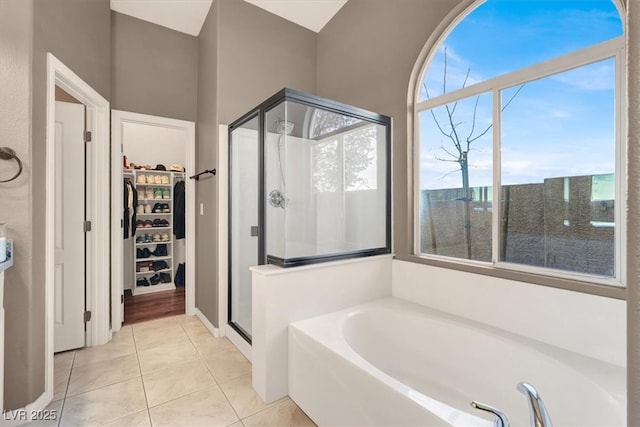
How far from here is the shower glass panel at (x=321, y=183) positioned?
2.26m

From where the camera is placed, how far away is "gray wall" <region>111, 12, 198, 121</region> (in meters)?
3.02

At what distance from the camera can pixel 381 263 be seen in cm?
247

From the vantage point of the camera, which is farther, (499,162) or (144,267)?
(144,267)

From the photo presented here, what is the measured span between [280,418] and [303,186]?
1603 mm

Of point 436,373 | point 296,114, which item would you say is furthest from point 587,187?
point 296,114

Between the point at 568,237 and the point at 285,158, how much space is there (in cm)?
188

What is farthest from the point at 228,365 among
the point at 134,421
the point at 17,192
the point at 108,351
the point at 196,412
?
the point at 17,192

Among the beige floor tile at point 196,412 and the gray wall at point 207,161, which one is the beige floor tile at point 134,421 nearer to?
the beige floor tile at point 196,412

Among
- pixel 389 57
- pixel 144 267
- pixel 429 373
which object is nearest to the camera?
pixel 429 373

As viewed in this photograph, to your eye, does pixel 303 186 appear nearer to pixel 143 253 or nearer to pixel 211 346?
pixel 211 346

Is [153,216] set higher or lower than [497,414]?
higher

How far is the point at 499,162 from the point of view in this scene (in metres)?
1.96

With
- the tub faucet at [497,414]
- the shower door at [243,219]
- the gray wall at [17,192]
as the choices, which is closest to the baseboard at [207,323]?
the shower door at [243,219]

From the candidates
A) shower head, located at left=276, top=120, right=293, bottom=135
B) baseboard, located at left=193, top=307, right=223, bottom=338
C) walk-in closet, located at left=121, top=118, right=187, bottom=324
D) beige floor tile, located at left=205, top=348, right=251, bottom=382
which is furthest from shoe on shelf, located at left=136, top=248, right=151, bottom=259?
shower head, located at left=276, top=120, right=293, bottom=135
